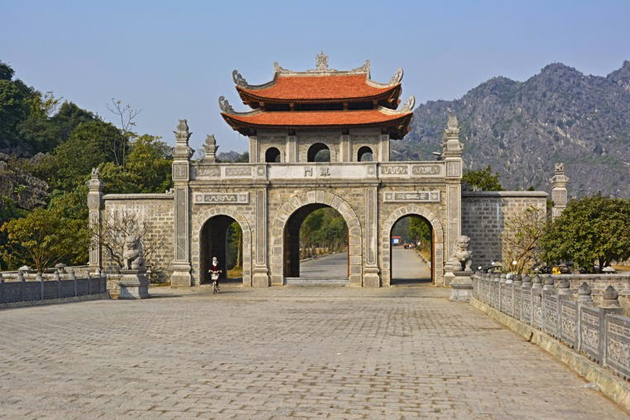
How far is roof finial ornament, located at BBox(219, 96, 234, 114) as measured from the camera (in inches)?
1236

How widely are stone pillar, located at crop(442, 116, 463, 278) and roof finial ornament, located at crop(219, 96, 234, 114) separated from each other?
10.1 meters

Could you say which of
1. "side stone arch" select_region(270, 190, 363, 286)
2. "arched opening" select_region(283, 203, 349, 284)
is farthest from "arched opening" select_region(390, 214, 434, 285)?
"arched opening" select_region(283, 203, 349, 284)

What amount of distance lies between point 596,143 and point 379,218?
15930 cm

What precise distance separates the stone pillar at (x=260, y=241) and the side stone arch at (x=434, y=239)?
4.96 metres

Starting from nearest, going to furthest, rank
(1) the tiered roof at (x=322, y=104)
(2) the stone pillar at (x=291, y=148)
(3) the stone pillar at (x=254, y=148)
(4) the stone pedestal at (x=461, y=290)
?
(4) the stone pedestal at (x=461, y=290), (1) the tiered roof at (x=322, y=104), (2) the stone pillar at (x=291, y=148), (3) the stone pillar at (x=254, y=148)

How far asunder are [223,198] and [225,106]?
4.86 m

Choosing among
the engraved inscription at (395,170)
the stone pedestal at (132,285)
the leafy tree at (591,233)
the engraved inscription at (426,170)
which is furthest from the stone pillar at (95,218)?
the leafy tree at (591,233)

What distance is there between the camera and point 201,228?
29312 millimetres

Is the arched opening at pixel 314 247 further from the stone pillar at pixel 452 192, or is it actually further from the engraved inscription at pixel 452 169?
the engraved inscription at pixel 452 169

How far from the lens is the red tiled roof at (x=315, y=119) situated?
100 feet

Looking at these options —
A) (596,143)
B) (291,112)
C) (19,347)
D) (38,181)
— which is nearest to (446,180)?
(291,112)

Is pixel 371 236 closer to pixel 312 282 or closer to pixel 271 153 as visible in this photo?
pixel 312 282

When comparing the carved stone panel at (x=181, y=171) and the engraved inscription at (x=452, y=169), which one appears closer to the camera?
the engraved inscription at (x=452, y=169)

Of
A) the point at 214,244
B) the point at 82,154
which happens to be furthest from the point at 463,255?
the point at 82,154
